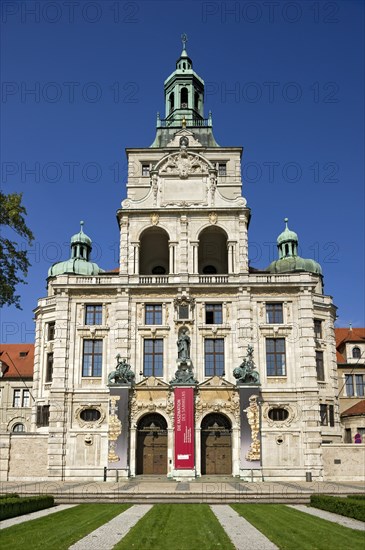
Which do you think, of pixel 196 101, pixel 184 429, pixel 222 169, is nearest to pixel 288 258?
pixel 222 169

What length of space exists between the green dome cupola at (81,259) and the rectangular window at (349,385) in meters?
25.5

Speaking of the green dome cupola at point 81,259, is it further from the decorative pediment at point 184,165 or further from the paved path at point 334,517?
the paved path at point 334,517

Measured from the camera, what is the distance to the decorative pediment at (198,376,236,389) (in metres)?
43.9

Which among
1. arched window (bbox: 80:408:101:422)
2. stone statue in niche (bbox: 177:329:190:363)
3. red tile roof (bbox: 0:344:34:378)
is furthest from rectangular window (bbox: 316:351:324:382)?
red tile roof (bbox: 0:344:34:378)

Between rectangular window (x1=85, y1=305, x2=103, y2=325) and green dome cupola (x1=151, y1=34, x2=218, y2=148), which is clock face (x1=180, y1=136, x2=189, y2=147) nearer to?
green dome cupola (x1=151, y1=34, x2=218, y2=148)

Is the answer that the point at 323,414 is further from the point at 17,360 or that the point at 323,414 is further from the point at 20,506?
the point at 17,360

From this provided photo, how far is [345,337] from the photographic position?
61688mm

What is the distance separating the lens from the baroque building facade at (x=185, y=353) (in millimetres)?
42969

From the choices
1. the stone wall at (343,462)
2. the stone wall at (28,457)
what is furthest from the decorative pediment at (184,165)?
the stone wall at (343,462)

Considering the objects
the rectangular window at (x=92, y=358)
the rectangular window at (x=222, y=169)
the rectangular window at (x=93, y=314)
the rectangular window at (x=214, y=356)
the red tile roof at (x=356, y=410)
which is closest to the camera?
the rectangular window at (x=214, y=356)

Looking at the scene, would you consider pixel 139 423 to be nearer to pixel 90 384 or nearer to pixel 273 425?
pixel 90 384

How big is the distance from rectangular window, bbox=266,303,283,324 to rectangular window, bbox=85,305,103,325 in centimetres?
1295

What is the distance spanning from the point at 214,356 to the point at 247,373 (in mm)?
3223

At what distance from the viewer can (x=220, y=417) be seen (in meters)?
44.2
